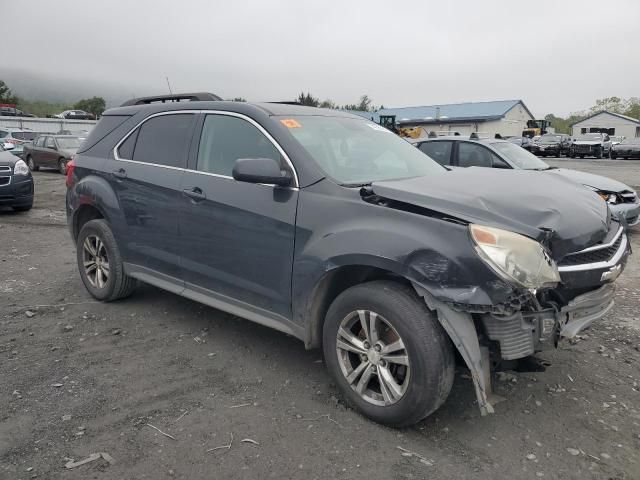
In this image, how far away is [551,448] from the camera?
285 cm

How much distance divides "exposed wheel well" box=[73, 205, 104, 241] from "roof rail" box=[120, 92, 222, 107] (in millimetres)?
1069

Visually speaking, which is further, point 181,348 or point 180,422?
point 181,348

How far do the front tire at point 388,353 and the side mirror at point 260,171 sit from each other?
84 cm

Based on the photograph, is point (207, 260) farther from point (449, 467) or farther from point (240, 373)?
point (449, 467)

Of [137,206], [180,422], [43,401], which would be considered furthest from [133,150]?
[180,422]

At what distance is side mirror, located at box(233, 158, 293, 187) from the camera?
10.7 feet

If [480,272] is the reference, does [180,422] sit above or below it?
below

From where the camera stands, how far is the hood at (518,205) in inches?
110

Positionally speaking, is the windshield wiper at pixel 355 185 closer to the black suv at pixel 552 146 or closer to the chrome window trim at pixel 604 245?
the chrome window trim at pixel 604 245

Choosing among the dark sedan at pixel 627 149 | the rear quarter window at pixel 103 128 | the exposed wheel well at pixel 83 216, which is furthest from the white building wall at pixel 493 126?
the exposed wheel well at pixel 83 216

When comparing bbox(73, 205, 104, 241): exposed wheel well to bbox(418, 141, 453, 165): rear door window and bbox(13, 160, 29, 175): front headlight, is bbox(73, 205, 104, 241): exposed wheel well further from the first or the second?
bbox(13, 160, 29, 175): front headlight

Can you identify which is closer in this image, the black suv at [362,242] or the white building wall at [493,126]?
the black suv at [362,242]

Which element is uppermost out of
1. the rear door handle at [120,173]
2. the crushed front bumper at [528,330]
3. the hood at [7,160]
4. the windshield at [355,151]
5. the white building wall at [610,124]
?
the white building wall at [610,124]

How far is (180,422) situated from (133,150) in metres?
2.56
